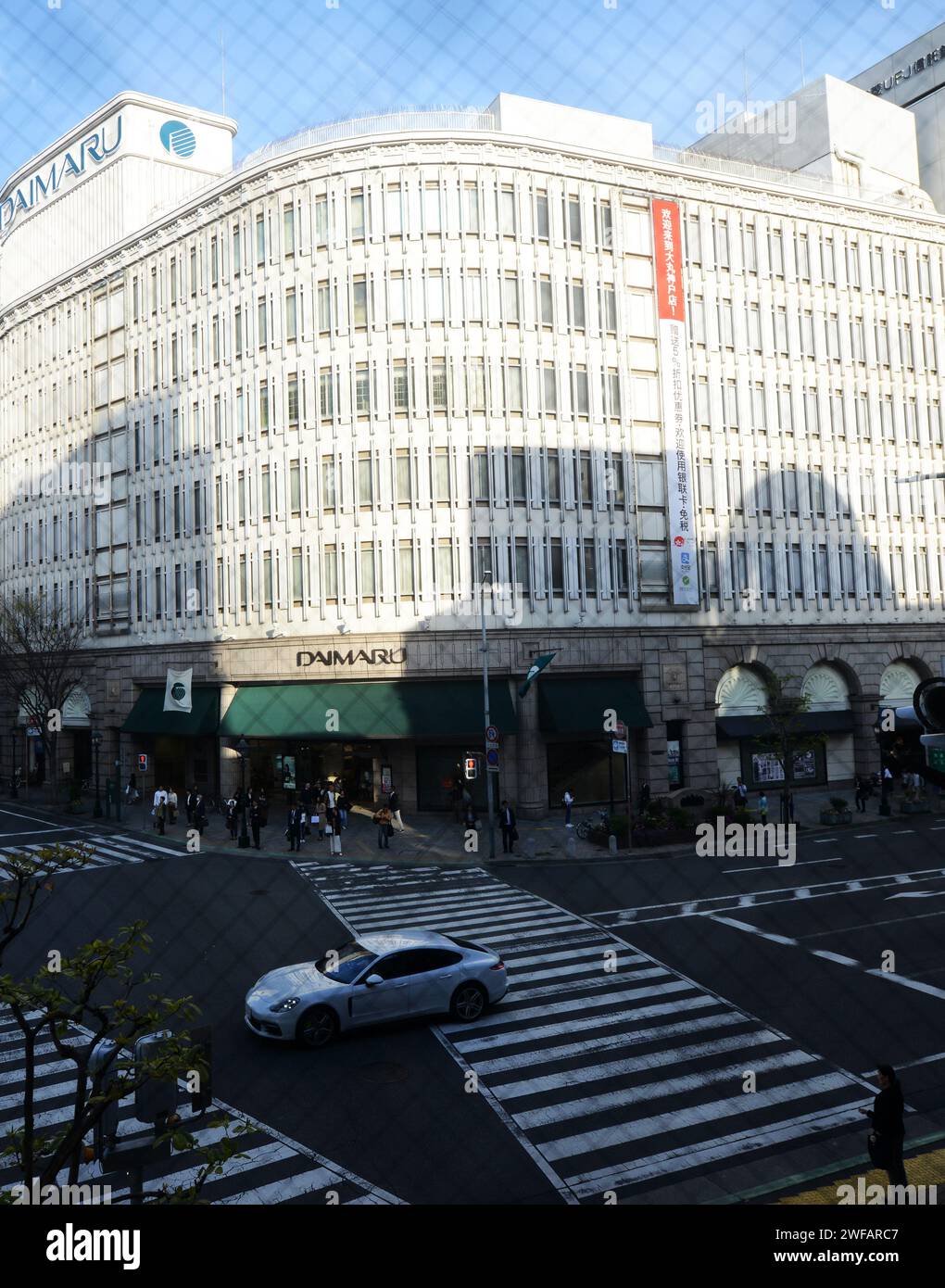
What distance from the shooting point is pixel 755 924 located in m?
9.19

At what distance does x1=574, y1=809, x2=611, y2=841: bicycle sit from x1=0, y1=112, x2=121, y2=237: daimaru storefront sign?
1895 centimetres

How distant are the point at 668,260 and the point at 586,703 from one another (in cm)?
923

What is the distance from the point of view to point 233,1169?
4.58 m

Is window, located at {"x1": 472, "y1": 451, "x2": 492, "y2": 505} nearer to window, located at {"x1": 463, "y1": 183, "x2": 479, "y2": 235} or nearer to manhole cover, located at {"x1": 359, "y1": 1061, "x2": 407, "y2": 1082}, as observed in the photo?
window, located at {"x1": 463, "y1": 183, "x2": 479, "y2": 235}

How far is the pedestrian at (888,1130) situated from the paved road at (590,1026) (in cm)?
64

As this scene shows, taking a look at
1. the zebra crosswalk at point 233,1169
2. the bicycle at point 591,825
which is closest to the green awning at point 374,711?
the bicycle at point 591,825

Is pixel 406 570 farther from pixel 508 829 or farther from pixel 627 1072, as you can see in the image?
pixel 627 1072

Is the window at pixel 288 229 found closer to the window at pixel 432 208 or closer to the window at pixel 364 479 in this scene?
the window at pixel 432 208

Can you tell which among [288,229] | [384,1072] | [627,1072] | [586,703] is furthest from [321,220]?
[627,1072]

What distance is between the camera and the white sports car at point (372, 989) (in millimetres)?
6293

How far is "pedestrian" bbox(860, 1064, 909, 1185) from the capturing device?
155 inches

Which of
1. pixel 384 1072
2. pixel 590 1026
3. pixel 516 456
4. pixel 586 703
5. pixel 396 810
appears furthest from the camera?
pixel 516 456

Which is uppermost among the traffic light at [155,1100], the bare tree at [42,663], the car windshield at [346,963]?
the bare tree at [42,663]

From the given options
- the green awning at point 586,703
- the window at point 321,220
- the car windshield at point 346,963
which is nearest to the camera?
the car windshield at point 346,963
